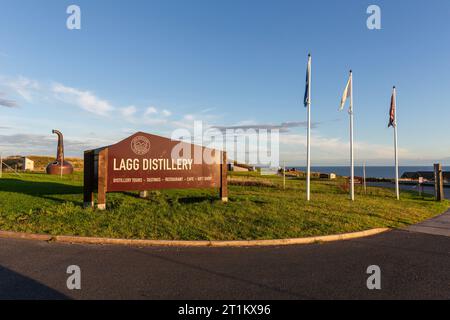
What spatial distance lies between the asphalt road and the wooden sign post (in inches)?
143

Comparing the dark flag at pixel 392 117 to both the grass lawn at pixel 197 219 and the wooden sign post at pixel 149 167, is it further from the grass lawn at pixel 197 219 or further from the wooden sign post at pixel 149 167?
the wooden sign post at pixel 149 167

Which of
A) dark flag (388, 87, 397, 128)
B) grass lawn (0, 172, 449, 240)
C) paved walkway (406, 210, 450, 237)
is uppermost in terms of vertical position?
dark flag (388, 87, 397, 128)

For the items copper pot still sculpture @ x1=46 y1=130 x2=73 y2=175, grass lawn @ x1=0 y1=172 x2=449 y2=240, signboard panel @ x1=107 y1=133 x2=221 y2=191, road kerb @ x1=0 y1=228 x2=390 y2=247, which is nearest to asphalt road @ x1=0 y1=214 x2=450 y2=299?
road kerb @ x1=0 y1=228 x2=390 y2=247

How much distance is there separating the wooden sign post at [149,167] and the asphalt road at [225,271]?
11.9ft

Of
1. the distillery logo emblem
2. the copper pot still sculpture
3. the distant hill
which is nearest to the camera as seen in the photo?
the distillery logo emblem

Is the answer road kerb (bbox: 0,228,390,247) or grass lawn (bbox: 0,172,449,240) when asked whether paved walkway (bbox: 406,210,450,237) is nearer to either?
grass lawn (bbox: 0,172,449,240)

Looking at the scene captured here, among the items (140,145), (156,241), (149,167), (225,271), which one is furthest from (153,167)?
(225,271)

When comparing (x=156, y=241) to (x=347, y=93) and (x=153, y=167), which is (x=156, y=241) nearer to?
(x=153, y=167)

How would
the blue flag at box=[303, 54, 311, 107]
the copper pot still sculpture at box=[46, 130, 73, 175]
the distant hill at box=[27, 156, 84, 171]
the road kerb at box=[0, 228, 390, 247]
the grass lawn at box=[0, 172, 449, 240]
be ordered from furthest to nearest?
1. the distant hill at box=[27, 156, 84, 171]
2. the copper pot still sculpture at box=[46, 130, 73, 175]
3. the blue flag at box=[303, 54, 311, 107]
4. the grass lawn at box=[0, 172, 449, 240]
5. the road kerb at box=[0, 228, 390, 247]

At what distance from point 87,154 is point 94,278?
696 cm

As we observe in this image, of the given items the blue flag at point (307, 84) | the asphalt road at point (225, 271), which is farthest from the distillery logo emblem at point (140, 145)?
the blue flag at point (307, 84)

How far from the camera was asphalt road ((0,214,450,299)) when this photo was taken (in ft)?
14.8

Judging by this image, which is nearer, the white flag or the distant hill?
the white flag

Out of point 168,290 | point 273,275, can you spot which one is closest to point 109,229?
point 168,290
